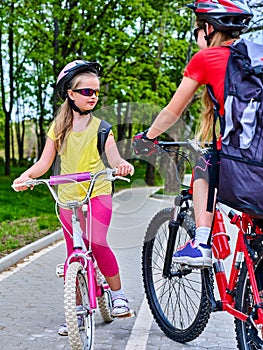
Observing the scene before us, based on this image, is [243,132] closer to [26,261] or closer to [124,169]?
[124,169]

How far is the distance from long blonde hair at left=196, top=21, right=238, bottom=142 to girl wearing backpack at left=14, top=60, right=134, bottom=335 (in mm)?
866

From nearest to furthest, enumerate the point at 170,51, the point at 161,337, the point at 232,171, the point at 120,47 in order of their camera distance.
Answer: the point at 232,171 < the point at 161,337 < the point at 120,47 < the point at 170,51

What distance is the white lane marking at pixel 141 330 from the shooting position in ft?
16.9

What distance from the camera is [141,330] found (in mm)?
5586

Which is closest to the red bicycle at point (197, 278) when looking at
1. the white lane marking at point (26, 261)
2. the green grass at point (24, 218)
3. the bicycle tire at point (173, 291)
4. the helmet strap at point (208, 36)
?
the bicycle tire at point (173, 291)

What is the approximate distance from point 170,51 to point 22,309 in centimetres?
2210

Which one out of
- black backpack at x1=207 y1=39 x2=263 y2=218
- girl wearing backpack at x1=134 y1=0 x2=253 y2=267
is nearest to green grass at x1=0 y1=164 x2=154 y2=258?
girl wearing backpack at x1=134 y1=0 x2=253 y2=267

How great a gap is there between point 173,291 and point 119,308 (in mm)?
449

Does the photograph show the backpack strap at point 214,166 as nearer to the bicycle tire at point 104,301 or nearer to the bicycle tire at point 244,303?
the bicycle tire at point 244,303

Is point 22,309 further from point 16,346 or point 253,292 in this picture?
point 253,292

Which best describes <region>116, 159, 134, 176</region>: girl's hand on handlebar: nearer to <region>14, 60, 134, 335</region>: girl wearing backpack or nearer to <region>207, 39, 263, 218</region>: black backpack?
<region>14, 60, 134, 335</region>: girl wearing backpack

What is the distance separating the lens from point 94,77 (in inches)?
199

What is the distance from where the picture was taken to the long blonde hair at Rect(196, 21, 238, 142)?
13.4 ft

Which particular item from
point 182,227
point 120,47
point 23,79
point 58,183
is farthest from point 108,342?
point 23,79
